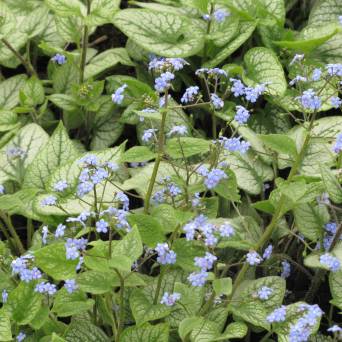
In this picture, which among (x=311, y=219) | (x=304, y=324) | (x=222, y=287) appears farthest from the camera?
(x=311, y=219)

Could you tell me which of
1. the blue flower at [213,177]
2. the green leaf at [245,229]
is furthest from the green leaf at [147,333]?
the blue flower at [213,177]

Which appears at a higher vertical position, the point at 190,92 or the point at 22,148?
the point at 190,92

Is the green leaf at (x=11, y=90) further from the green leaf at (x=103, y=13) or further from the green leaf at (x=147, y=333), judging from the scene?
the green leaf at (x=147, y=333)

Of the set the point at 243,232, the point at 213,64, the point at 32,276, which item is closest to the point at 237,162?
the point at 243,232

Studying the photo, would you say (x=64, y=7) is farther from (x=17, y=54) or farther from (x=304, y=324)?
(x=304, y=324)

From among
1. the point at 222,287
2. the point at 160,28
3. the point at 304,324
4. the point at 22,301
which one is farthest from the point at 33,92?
the point at 304,324
